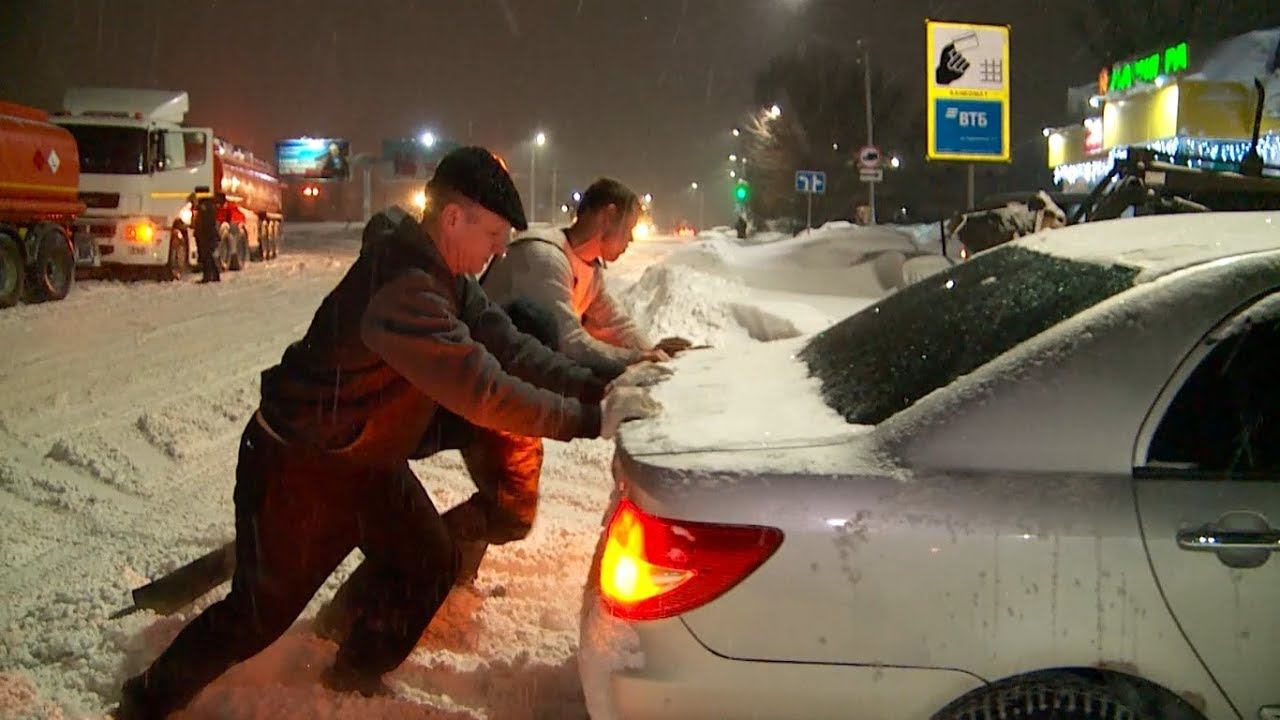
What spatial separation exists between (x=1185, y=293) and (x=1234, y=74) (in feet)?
91.8

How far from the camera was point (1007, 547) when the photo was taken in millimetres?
2252

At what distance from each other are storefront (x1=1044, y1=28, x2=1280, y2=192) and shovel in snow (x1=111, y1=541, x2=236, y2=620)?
22.9 metres

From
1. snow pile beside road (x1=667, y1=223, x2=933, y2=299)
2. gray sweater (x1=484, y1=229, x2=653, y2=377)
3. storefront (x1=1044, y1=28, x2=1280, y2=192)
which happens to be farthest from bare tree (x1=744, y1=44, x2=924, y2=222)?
gray sweater (x1=484, y1=229, x2=653, y2=377)

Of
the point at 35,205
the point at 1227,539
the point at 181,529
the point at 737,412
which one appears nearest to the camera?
the point at 1227,539

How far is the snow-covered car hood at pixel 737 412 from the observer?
2469mm

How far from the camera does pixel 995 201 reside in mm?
12078

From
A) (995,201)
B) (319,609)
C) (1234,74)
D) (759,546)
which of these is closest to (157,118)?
(995,201)

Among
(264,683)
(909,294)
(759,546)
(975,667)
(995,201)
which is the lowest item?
(264,683)

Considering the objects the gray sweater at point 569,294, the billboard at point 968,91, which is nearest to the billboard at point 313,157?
the billboard at point 968,91

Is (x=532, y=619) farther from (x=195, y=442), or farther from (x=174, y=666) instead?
(x=195, y=442)

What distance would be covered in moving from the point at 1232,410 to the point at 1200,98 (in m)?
28.7

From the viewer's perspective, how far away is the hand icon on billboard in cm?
1259

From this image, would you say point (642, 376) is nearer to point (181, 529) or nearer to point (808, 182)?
point (181, 529)

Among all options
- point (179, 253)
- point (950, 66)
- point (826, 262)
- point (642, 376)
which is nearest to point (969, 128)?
point (950, 66)
